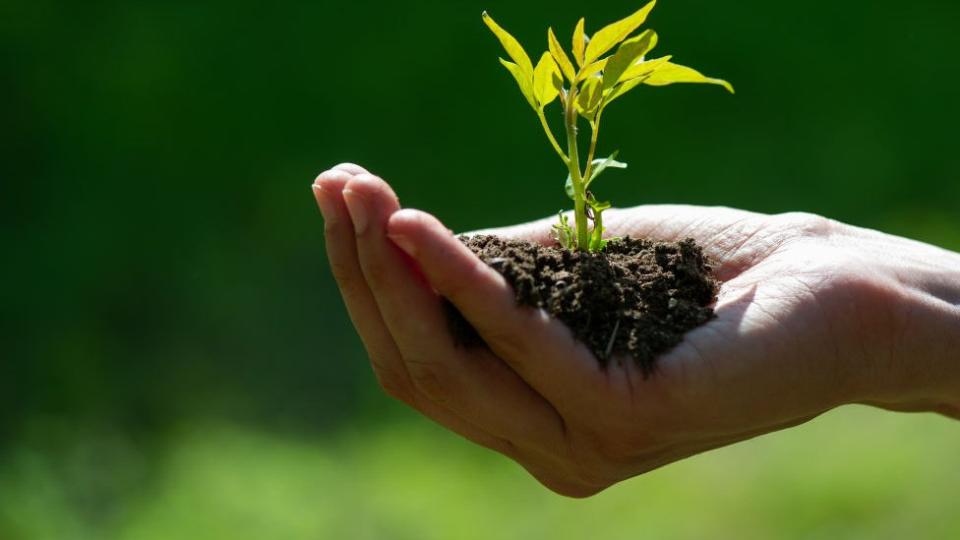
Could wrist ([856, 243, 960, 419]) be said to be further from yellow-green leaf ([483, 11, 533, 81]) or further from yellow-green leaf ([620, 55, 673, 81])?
yellow-green leaf ([483, 11, 533, 81])

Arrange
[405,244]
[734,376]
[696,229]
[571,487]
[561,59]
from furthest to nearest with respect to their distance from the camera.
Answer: [696,229] < [571,487] < [561,59] < [734,376] < [405,244]

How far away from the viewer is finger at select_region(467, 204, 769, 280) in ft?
7.97

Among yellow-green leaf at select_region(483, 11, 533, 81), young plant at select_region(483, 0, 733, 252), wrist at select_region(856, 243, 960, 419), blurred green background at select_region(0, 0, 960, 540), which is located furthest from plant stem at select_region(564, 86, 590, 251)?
blurred green background at select_region(0, 0, 960, 540)

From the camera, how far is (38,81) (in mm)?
5379

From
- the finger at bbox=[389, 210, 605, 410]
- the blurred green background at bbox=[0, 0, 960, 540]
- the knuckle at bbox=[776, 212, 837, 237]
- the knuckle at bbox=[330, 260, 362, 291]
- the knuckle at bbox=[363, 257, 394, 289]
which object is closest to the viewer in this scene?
the finger at bbox=[389, 210, 605, 410]

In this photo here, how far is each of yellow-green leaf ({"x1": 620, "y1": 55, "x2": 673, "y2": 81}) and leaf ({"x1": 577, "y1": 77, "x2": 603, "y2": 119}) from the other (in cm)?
5

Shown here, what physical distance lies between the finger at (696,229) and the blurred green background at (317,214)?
5.05 ft

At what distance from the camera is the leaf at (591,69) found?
2.14 meters

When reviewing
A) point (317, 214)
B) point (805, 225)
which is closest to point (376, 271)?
point (805, 225)

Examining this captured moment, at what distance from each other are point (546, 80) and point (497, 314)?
58 centimetres

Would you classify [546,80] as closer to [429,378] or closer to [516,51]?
[516,51]

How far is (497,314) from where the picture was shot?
182 centimetres

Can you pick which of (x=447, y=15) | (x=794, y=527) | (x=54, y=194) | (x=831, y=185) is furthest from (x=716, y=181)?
(x=54, y=194)

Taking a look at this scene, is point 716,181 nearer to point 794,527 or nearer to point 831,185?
point 831,185
